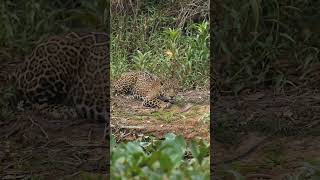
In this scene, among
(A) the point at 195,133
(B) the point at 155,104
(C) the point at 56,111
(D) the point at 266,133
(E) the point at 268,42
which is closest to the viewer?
(A) the point at 195,133

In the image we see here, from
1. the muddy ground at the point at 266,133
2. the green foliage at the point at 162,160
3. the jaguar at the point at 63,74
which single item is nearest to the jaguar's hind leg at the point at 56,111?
the jaguar at the point at 63,74

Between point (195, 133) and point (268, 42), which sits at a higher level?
point (268, 42)

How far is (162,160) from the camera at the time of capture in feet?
6.61

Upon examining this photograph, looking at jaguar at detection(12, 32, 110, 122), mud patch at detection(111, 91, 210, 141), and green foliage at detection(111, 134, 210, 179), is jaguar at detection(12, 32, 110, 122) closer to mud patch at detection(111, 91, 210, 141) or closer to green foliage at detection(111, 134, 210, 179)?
mud patch at detection(111, 91, 210, 141)

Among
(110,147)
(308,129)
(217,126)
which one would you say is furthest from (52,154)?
(308,129)

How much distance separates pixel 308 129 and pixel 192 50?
2.50 feet

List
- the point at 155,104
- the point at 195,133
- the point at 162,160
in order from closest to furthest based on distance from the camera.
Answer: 1. the point at 162,160
2. the point at 195,133
3. the point at 155,104

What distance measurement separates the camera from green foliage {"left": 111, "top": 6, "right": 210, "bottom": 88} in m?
2.19

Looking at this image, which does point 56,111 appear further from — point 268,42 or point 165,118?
point 268,42

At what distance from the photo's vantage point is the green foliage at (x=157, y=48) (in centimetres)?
219

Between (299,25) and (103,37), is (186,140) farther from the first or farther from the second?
(299,25)

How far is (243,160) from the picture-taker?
2.46 meters

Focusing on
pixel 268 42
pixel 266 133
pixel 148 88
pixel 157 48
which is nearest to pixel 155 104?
pixel 148 88

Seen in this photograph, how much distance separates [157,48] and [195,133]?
0.92ft
